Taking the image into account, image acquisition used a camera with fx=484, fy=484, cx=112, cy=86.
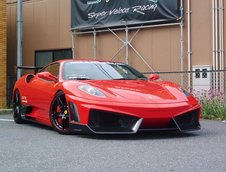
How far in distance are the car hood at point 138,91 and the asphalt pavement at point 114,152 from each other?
0.56 metres

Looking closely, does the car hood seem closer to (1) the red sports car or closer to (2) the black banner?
(1) the red sports car

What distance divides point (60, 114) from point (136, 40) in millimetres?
8126

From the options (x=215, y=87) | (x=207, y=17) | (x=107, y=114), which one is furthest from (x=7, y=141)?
(x=207, y=17)

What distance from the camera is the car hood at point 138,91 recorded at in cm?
693

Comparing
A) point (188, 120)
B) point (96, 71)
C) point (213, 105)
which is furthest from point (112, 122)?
point (213, 105)

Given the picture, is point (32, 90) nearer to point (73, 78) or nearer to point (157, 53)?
point (73, 78)

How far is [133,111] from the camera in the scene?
6.73 m

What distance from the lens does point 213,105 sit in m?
10.6

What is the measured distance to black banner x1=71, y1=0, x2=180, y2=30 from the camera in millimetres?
14336

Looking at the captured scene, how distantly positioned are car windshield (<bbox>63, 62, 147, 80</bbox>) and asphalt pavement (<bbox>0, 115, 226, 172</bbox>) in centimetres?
101

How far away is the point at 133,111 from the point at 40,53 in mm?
12913

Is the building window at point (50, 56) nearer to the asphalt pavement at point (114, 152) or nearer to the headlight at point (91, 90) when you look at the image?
the asphalt pavement at point (114, 152)

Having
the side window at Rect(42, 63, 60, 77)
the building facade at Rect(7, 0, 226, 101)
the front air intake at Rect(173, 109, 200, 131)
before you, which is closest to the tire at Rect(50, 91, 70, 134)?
the side window at Rect(42, 63, 60, 77)

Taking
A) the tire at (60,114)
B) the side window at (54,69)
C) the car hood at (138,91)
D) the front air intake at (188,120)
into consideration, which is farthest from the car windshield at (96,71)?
the front air intake at (188,120)
